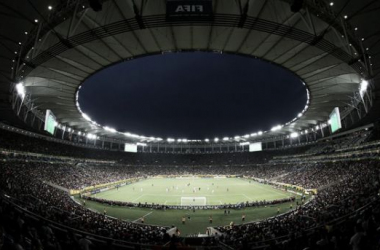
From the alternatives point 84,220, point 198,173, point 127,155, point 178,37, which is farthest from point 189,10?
point 127,155

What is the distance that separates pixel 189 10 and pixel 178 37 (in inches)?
283

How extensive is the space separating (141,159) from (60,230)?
92767mm

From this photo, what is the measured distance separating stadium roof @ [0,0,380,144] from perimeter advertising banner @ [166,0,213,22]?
6.7 inches

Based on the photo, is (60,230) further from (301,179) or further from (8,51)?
(301,179)

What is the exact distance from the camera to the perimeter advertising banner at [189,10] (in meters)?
14.5

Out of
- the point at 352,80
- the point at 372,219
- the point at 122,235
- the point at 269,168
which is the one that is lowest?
the point at 122,235

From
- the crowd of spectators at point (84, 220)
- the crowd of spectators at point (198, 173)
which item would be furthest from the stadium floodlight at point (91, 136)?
the crowd of spectators at point (84, 220)

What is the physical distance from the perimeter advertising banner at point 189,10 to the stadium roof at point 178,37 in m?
0.17

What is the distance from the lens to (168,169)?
9706 centimetres

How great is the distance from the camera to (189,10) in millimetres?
14547

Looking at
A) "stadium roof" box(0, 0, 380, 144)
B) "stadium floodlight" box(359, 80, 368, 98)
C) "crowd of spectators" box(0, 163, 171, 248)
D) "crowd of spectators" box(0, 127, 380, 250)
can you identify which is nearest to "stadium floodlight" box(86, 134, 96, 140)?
"crowd of spectators" box(0, 127, 380, 250)

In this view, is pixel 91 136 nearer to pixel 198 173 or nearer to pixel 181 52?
pixel 198 173

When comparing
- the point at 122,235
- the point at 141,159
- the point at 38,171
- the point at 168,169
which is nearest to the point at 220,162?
the point at 168,169

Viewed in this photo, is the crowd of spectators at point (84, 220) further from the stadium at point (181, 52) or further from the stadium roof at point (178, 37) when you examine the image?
the stadium roof at point (178, 37)
